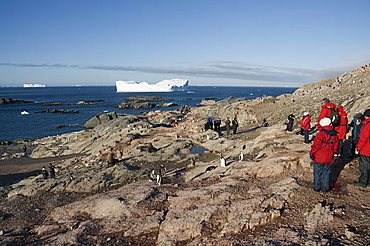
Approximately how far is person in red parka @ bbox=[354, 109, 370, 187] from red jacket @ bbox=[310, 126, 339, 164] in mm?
850

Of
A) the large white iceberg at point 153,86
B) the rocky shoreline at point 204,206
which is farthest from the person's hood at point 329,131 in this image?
the large white iceberg at point 153,86

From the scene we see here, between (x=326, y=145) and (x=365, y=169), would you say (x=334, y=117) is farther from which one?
(x=365, y=169)

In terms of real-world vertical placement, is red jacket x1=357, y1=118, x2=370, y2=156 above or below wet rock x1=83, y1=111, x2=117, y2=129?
above

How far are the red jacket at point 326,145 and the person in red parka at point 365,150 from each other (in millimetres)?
850

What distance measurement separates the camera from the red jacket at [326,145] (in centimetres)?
851

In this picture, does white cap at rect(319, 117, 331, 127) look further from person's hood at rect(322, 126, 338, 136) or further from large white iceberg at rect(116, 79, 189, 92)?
large white iceberg at rect(116, 79, 189, 92)

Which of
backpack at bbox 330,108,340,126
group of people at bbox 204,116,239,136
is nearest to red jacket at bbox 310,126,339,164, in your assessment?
backpack at bbox 330,108,340,126

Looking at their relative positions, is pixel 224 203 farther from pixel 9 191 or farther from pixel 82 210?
pixel 9 191

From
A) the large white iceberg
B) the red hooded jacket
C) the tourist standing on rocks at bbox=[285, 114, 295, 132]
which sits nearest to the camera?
the red hooded jacket

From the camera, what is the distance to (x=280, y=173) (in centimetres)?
1194

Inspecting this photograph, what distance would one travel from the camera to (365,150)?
884cm

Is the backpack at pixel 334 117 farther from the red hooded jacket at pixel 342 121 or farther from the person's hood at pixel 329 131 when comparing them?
the person's hood at pixel 329 131

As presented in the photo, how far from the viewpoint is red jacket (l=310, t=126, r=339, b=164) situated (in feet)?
27.9

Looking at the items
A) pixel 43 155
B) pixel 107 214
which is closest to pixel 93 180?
pixel 107 214
